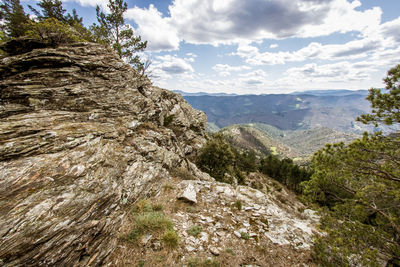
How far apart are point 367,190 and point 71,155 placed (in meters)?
15.0

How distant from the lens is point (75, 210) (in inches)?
237

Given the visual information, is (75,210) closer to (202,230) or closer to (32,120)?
(202,230)

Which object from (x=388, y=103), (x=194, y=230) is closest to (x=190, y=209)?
(x=194, y=230)

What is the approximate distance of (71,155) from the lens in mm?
7488

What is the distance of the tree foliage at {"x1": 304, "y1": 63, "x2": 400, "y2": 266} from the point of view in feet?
21.9

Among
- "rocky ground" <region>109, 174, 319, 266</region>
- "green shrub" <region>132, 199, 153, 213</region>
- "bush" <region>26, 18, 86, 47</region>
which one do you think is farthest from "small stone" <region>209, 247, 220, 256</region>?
"bush" <region>26, 18, 86, 47</region>

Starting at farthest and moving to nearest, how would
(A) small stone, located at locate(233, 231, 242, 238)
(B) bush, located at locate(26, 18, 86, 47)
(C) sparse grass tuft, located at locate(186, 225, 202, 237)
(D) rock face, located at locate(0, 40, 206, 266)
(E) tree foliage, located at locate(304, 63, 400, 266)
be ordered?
1. (B) bush, located at locate(26, 18, 86, 47)
2. (A) small stone, located at locate(233, 231, 242, 238)
3. (C) sparse grass tuft, located at locate(186, 225, 202, 237)
4. (E) tree foliage, located at locate(304, 63, 400, 266)
5. (D) rock face, located at locate(0, 40, 206, 266)

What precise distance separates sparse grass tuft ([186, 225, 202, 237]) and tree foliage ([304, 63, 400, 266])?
5786mm

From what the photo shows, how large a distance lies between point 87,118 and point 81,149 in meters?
4.28

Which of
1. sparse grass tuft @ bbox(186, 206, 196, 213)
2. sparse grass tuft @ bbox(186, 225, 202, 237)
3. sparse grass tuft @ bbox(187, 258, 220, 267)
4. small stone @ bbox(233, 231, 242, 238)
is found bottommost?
small stone @ bbox(233, 231, 242, 238)

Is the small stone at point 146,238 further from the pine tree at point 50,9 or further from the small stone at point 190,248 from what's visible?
the pine tree at point 50,9

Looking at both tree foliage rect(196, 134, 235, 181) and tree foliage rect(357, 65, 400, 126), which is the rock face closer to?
tree foliage rect(196, 134, 235, 181)

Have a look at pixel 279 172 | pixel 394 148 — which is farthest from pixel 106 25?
pixel 279 172

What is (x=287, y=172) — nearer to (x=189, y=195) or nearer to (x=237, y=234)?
(x=189, y=195)
